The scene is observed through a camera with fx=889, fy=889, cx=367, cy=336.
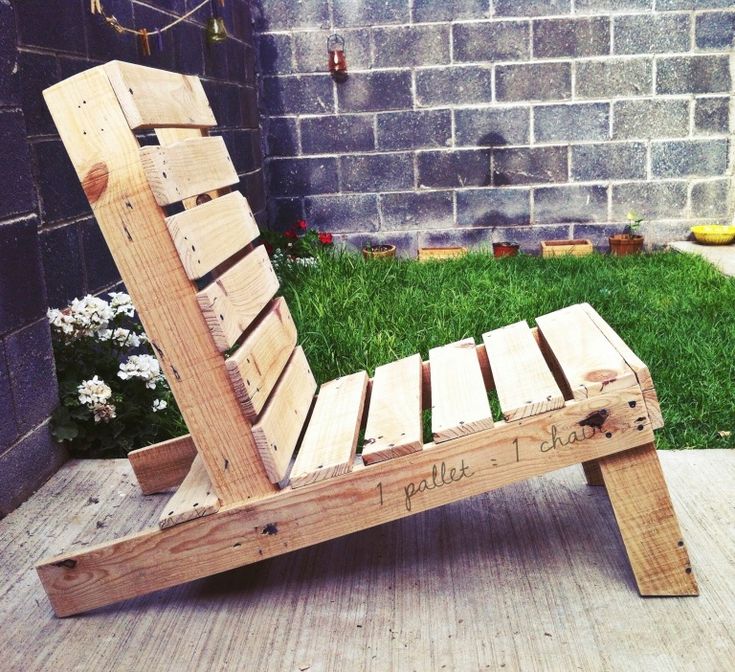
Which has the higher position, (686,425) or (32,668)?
(32,668)

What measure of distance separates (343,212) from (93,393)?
3.30 m

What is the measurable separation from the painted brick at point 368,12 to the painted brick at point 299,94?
381mm

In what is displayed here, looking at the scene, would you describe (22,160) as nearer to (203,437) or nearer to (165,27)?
(203,437)

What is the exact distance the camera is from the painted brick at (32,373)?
7.34 ft

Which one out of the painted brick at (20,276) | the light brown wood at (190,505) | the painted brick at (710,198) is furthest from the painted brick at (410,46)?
the light brown wood at (190,505)

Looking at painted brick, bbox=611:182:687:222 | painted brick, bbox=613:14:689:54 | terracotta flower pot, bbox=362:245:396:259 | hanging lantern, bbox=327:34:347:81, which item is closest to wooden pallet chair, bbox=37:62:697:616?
terracotta flower pot, bbox=362:245:396:259

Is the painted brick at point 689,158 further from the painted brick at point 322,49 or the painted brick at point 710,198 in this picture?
the painted brick at point 322,49

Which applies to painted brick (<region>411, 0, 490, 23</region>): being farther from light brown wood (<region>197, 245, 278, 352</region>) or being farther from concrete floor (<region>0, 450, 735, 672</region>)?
concrete floor (<region>0, 450, 735, 672</region>)

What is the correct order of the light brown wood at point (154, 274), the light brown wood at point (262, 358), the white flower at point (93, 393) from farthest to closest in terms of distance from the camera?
the white flower at point (93, 393) → the light brown wood at point (262, 358) → the light brown wood at point (154, 274)

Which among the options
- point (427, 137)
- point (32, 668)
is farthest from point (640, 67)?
point (32, 668)

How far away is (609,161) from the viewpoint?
542cm

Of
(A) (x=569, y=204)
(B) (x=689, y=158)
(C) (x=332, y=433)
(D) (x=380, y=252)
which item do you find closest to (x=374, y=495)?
(C) (x=332, y=433)

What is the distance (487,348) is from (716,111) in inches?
155

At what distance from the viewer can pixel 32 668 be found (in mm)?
1582
